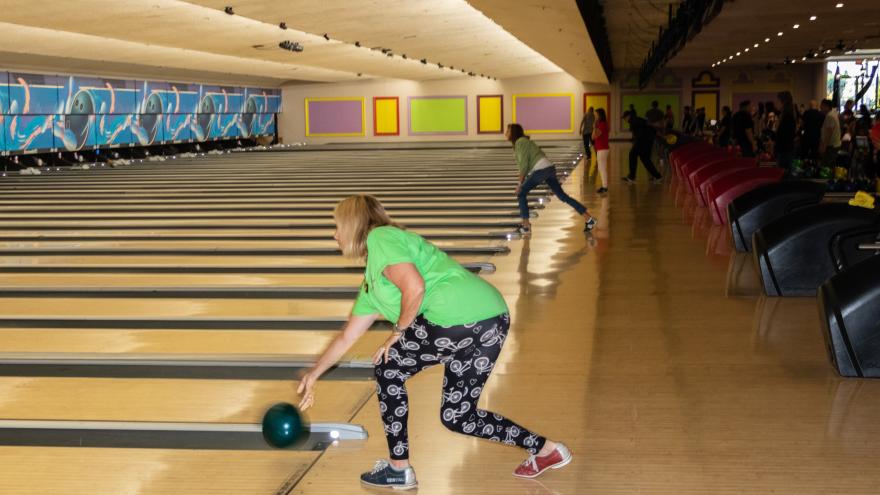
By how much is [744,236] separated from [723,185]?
2.27 metres

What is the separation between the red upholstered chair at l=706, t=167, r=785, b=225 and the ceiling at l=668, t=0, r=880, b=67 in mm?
4376

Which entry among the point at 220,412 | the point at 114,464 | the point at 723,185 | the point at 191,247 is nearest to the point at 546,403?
the point at 220,412

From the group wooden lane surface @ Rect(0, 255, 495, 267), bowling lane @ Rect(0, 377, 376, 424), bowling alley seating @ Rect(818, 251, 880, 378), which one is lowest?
bowling lane @ Rect(0, 377, 376, 424)

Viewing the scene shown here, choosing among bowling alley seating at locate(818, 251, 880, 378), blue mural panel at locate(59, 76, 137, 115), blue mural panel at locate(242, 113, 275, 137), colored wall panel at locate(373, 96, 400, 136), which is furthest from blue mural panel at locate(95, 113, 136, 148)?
bowling alley seating at locate(818, 251, 880, 378)

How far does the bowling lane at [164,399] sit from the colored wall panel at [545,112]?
127 feet

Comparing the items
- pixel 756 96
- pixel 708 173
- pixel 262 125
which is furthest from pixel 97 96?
pixel 756 96

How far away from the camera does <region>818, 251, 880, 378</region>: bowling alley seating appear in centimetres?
510

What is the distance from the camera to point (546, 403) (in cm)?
484

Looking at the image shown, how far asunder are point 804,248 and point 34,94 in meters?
20.8

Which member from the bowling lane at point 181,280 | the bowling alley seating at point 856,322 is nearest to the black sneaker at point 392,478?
the bowling alley seating at point 856,322

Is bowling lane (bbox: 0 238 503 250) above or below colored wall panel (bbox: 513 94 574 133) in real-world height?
below

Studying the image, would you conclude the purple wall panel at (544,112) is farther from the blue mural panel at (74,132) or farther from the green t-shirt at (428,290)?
the green t-shirt at (428,290)

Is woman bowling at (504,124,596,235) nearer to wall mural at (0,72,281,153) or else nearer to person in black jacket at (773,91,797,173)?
person in black jacket at (773,91,797,173)

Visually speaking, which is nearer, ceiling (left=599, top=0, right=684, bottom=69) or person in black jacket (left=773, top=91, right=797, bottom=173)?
person in black jacket (left=773, top=91, right=797, bottom=173)
